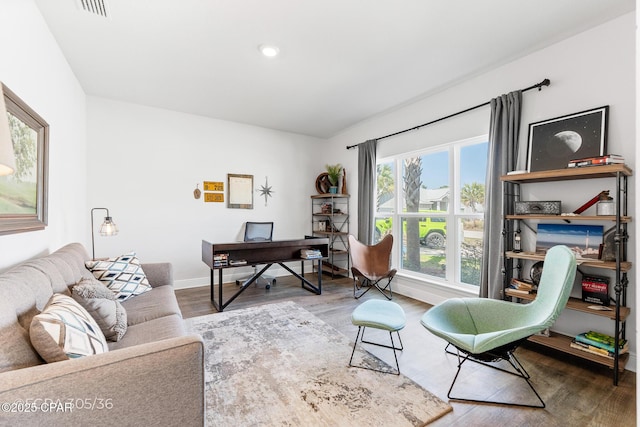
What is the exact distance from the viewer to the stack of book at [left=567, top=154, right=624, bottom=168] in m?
1.96

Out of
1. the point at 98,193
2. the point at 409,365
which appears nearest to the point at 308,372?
the point at 409,365

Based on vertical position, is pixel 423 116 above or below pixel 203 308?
above

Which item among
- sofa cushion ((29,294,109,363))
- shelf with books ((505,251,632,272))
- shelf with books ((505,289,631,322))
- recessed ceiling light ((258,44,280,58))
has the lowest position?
shelf with books ((505,289,631,322))

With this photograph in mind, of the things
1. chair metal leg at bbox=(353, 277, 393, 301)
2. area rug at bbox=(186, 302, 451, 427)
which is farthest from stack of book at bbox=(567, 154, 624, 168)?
chair metal leg at bbox=(353, 277, 393, 301)

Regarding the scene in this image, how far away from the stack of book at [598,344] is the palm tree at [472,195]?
58.8 inches

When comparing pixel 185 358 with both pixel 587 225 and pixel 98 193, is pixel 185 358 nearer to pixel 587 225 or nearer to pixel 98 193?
pixel 587 225

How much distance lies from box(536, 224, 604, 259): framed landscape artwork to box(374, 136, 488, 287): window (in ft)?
2.23

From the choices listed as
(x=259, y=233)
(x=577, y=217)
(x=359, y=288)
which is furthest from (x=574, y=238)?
(x=259, y=233)

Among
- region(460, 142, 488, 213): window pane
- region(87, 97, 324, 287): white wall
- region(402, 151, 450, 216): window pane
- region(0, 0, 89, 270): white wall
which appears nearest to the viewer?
region(0, 0, 89, 270): white wall

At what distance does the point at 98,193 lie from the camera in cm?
379

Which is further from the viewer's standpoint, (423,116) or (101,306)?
(423,116)

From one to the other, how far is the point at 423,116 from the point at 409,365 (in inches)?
119

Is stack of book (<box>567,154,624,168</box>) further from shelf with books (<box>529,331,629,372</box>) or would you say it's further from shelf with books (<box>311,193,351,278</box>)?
shelf with books (<box>311,193,351,278</box>)

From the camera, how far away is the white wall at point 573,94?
2.12 m
